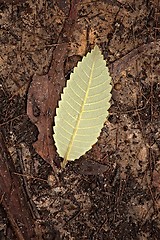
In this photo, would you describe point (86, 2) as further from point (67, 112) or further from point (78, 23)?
point (67, 112)

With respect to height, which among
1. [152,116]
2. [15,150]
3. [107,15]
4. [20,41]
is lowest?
[15,150]

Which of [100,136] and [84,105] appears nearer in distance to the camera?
[84,105]

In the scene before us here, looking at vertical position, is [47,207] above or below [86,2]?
below

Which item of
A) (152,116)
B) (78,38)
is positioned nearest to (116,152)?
(152,116)

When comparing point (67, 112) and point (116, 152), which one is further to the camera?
point (116, 152)
